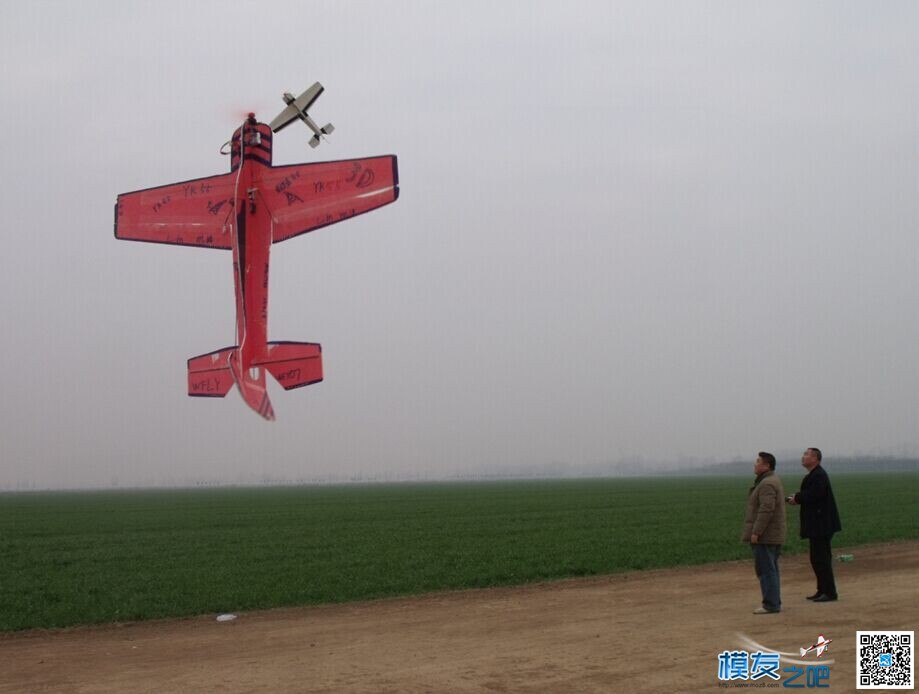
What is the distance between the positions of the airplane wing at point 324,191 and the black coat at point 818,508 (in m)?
7.62

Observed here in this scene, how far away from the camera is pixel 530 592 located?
1417 centimetres

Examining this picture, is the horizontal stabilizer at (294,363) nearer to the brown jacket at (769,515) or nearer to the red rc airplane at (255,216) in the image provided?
the red rc airplane at (255,216)

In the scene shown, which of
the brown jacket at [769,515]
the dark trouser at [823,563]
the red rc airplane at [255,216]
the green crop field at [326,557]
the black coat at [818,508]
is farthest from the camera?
the green crop field at [326,557]

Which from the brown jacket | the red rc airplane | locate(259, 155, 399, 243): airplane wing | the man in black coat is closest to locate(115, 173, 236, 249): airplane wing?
the red rc airplane

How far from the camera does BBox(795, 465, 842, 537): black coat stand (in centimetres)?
1084

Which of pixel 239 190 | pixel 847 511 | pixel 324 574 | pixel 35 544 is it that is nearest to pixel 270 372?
pixel 239 190

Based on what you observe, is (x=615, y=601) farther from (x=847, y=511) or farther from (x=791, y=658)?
(x=847, y=511)

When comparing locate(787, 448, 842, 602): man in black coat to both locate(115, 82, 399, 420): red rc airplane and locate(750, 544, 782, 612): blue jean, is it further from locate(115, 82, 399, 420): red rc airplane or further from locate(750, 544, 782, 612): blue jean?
locate(115, 82, 399, 420): red rc airplane

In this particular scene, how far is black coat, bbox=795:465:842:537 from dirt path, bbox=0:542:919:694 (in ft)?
3.39

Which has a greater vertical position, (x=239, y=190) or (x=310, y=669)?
(x=239, y=190)

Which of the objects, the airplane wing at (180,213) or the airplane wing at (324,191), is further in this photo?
the airplane wing at (180,213)

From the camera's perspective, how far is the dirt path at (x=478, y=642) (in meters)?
7.86

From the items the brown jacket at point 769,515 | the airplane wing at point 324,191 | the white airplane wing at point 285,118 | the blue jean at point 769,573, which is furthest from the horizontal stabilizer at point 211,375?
the blue jean at point 769,573

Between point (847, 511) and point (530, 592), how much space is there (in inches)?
1045
